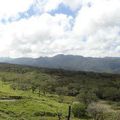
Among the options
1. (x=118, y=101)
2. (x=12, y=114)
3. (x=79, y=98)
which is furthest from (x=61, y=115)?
(x=118, y=101)

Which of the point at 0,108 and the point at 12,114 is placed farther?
the point at 0,108

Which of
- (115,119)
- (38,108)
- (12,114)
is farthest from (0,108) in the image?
(115,119)

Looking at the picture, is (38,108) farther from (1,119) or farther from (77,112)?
(1,119)

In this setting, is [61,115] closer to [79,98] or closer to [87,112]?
[87,112]

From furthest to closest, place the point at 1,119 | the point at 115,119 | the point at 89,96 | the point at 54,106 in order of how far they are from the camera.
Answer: the point at 89,96
the point at 54,106
the point at 115,119
the point at 1,119

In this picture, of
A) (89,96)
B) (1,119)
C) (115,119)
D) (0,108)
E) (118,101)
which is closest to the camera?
(1,119)

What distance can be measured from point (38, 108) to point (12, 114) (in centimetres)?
2274

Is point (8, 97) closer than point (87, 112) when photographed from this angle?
No

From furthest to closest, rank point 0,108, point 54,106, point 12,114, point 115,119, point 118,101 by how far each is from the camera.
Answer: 1. point 118,101
2. point 54,106
3. point 0,108
4. point 12,114
5. point 115,119

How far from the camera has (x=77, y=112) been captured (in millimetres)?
139000

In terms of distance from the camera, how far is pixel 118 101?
199125 mm

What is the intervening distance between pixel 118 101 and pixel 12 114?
98141mm

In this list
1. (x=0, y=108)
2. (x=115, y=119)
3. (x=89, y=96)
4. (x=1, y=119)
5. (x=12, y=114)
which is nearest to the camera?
(x=1, y=119)

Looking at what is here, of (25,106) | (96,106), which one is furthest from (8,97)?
(96,106)
